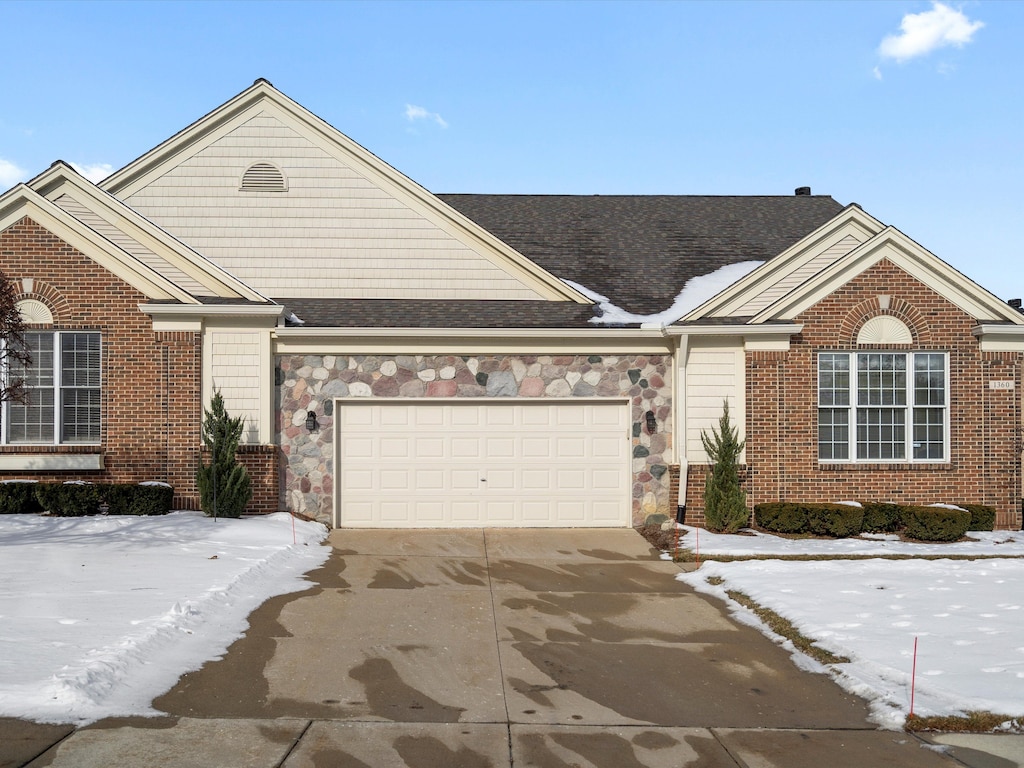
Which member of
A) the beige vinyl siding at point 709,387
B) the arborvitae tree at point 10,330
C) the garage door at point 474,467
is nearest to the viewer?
the arborvitae tree at point 10,330

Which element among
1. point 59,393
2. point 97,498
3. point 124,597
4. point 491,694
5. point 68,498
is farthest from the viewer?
point 59,393

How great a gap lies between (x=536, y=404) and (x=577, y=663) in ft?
26.7

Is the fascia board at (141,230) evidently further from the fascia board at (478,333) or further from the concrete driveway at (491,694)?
the concrete driveway at (491,694)

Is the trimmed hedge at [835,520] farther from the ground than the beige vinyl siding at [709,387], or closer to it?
closer to it

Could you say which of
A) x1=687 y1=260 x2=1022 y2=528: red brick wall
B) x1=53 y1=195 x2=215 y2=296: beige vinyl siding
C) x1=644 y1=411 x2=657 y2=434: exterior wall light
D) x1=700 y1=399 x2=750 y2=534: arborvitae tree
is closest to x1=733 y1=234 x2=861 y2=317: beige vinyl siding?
x1=687 y1=260 x2=1022 y2=528: red brick wall

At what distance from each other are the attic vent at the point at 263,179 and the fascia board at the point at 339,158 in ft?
3.05

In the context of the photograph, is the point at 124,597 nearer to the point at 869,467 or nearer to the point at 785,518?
the point at 785,518

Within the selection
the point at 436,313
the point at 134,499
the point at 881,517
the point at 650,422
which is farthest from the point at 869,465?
the point at 134,499

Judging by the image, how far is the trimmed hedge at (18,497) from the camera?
14.5m

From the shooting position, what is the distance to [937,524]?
47.6ft

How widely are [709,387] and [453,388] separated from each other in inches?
174

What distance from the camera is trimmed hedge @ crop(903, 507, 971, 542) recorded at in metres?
14.5

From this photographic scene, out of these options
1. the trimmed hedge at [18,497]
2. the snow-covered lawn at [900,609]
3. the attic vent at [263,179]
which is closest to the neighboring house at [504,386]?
the trimmed hedge at [18,497]

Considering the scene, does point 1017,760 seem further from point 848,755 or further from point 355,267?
point 355,267
